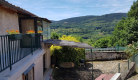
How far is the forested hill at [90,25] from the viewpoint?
66.8 metres

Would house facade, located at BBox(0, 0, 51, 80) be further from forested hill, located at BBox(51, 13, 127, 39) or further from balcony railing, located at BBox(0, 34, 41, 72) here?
forested hill, located at BBox(51, 13, 127, 39)

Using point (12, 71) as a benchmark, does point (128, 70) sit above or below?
below

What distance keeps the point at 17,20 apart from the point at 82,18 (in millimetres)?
83260

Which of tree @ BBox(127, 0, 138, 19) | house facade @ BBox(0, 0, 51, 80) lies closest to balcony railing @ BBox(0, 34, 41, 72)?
house facade @ BBox(0, 0, 51, 80)

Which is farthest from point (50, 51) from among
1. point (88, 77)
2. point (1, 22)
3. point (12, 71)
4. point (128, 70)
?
point (12, 71)

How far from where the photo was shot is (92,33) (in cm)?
7262

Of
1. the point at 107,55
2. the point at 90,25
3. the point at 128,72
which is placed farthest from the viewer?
the point at 90,25

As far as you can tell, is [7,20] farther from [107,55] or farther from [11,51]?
[107,55]

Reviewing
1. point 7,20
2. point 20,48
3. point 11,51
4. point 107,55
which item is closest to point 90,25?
point 107,55

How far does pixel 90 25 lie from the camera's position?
8000cm

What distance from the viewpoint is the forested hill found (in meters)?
66.8

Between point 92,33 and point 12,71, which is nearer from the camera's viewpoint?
point 12,71

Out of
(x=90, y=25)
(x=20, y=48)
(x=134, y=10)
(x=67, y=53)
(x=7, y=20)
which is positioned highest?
(x=90, y=25)

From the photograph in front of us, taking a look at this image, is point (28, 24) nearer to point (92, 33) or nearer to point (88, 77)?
point (88, 77)
